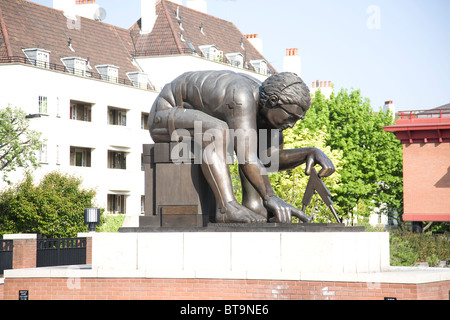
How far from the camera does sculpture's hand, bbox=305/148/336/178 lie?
41.0 ft

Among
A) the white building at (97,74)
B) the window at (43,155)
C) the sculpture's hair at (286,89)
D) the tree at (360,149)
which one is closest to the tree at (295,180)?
the tree at (360,149)

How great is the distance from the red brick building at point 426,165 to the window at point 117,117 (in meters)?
19.8

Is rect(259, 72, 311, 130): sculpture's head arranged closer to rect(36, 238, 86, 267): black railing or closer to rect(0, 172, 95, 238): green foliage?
rect(36, 238, 86, 267): black railing

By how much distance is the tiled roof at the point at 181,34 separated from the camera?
60.6 m

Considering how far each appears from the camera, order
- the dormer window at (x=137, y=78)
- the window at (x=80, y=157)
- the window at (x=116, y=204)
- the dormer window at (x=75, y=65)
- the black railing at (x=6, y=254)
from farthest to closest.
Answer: the dormer window at (x=137, y=78)
the window at (x=116, y=204)
the window at (x=80, y=157)
the dormer window at (x=75, y=65)
the black railing at (x=6, y=254)

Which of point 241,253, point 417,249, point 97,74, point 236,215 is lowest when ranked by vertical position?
point 417,249

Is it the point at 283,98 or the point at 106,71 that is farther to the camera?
the point at 106,71

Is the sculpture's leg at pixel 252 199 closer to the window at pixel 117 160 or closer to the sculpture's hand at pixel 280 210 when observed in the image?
the sculpture's hand at pixel 280 210

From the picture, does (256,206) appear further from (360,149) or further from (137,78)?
(137,78)

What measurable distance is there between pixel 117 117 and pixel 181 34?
9745 mm

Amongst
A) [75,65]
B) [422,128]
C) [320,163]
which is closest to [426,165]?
[422,128]

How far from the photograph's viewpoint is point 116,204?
56.4 m

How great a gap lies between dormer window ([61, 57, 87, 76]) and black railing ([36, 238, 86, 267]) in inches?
939
